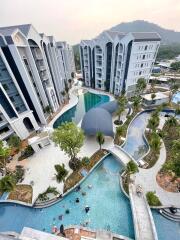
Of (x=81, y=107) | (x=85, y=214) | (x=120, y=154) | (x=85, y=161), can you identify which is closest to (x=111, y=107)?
(x=81, y=107)

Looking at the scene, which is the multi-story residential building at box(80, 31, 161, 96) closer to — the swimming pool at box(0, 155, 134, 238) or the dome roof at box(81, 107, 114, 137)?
the dome roof at box(81, 107, 114, 137)

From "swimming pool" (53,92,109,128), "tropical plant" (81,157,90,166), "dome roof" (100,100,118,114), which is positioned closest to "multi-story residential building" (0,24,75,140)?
"swimming pool" (53,92,109,128)

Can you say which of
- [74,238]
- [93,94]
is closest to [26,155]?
[74,238]

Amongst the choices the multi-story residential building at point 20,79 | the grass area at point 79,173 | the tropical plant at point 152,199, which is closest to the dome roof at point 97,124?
the grass area at point 79,173

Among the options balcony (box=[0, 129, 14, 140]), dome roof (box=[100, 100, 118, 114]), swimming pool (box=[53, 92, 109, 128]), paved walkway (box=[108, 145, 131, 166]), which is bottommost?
swimming pool (box=[53, 92, 109, 128])

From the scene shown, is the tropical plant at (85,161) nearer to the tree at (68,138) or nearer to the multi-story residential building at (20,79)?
the tree at (68,138)

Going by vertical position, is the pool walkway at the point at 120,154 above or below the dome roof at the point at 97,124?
below
